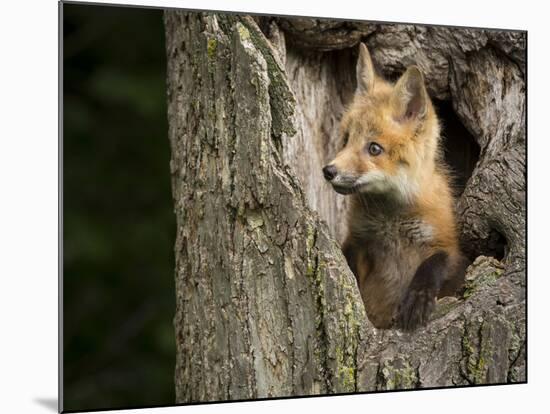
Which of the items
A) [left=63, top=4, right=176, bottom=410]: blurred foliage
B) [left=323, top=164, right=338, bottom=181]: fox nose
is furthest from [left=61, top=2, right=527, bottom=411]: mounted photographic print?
[left=63, top=4, right=176, bottom=410]: blurred foliage

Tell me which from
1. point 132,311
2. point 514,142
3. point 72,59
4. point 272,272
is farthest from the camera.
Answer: point 132,311

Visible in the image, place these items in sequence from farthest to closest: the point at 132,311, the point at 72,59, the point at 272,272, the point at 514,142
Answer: the point at 132,311 → the point at 72,59 → the point at 514,142 → the point at 272,272

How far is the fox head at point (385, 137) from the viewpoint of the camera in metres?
→ 4.05

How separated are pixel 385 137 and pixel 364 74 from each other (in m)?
0.27

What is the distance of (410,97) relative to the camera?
418 cm

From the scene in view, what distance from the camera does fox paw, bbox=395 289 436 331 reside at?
4180 mm

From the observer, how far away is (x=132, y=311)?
5.81 metres

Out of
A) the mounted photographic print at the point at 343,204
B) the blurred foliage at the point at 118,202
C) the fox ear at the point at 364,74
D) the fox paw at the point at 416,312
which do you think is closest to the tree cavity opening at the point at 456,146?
the mounted photographic print at the point at 343,204

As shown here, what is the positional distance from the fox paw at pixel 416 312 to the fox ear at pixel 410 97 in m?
0.69

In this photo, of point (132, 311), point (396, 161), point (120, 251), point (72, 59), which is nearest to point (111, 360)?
point (132, 311)

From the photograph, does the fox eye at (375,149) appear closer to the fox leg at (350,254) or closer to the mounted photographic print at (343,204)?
the mounted photographic print at (343,204)

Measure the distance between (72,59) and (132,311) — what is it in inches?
54.1

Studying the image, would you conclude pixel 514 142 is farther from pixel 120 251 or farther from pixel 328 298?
pixel 120 251

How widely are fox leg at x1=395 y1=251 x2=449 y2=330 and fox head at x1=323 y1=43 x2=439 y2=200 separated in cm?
29
